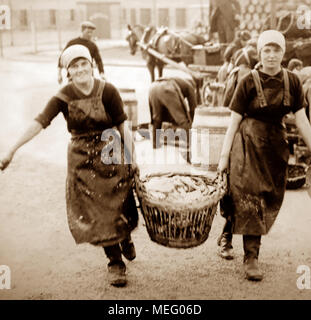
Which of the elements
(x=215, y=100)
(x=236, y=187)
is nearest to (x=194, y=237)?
(x=236, y=187)

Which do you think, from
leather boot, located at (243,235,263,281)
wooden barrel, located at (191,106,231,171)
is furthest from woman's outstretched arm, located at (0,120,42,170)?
wooden barrel, located at (191,106,231,171)

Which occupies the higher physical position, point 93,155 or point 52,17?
point 52,17

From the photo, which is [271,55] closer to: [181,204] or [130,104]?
[181,204]

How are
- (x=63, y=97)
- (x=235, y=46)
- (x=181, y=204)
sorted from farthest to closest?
(x=235, y=46)
(x=63, y=97)
(x=181, y=204)

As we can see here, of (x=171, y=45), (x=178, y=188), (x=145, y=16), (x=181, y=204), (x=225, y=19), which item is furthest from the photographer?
(x=145, y=16)

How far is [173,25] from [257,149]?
35879mm

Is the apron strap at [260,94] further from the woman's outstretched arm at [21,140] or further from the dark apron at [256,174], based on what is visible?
the woman's outstretched arm at [21,140]

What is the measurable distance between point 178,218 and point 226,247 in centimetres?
101

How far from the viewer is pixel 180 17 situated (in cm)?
3794

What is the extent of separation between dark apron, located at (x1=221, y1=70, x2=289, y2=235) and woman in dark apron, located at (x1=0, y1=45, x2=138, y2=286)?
841 mm

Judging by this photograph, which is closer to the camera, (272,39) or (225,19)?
(272,39)

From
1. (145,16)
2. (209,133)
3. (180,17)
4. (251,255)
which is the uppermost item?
(145,16)

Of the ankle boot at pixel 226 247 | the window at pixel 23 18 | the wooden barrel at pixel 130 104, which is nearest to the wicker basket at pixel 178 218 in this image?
the ankle boot at pixel 226 247

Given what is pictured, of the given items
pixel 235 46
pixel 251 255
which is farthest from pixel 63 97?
pixel 235 46
